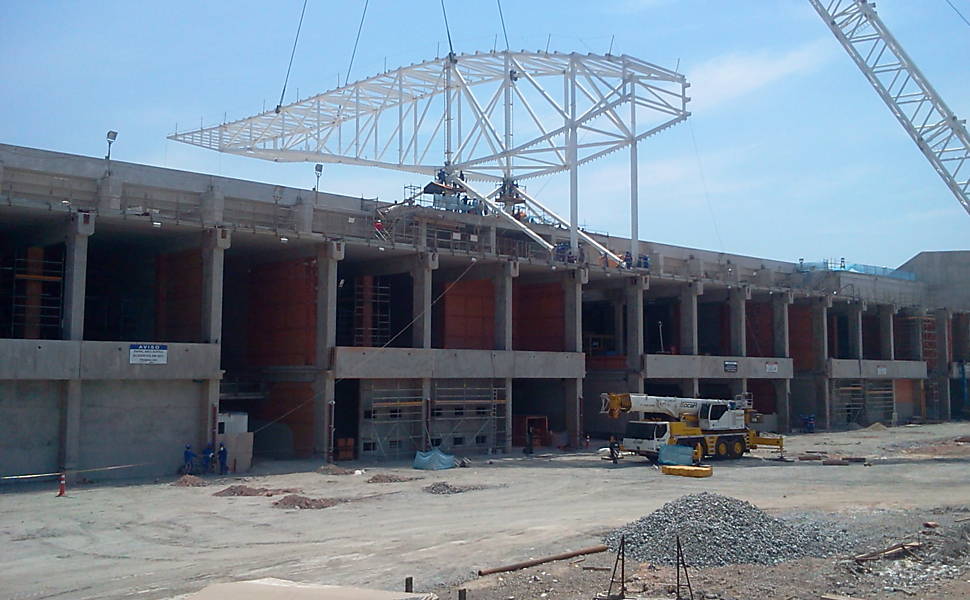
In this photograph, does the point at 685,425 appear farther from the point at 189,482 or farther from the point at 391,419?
the point at 189,482

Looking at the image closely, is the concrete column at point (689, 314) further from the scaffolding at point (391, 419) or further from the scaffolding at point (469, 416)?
the scaffolding at point (391, 419)

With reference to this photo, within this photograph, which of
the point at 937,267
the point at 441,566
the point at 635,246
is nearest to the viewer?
the point at 441,566

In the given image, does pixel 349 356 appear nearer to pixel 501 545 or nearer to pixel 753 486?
pixel 753 486

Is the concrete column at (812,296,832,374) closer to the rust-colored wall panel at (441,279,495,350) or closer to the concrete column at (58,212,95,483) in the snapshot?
the rust-colored wall panel at (441,279,495,350)

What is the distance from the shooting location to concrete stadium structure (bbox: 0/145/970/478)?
32.0 m

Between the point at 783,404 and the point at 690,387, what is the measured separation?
10775 mm

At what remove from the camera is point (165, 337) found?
39.4 metres

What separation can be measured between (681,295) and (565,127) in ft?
44.5

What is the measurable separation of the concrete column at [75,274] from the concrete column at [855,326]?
57.2 m

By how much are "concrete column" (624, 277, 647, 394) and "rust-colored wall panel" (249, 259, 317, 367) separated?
20656 mm

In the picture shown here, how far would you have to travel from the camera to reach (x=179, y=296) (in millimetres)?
38781

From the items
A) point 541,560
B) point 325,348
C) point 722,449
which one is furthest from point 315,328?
point 541,560

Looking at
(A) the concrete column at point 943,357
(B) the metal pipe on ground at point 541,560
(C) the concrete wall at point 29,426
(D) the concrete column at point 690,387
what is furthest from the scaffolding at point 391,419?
(A) the concrete column at point 943,357

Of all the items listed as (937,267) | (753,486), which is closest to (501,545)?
(753,486)
